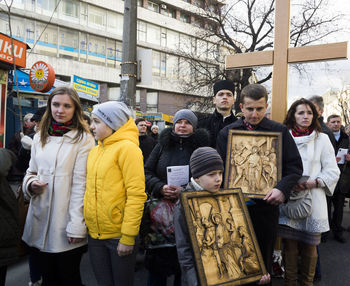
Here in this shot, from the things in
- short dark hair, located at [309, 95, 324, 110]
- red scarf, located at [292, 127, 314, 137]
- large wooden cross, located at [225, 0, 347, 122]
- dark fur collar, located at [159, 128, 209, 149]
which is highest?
large wooden cross, located at [225, 0, 347, 122]

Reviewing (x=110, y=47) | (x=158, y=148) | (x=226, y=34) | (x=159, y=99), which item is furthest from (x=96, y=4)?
(x=158, y=148)

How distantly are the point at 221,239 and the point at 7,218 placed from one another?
A: 151 centimetres

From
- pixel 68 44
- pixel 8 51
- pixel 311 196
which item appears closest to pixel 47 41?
pixel 68 44

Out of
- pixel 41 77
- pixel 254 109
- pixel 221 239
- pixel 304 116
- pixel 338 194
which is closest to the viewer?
pixel 221 239

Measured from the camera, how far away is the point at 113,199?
6.84ft

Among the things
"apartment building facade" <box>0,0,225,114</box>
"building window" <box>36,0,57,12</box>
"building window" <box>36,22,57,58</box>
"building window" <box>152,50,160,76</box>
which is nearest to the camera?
"apartment building facade" <box>0,0,225,114</box>

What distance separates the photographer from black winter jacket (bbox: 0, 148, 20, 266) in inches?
76.3

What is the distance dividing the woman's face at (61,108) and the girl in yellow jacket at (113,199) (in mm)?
302

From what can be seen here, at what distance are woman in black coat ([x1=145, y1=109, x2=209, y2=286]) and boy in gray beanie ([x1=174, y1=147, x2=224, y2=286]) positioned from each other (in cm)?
62

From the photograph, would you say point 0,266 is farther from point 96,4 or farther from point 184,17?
point 184,17

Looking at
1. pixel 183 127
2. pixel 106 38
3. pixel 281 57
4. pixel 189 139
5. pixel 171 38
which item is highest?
pixel 171 38

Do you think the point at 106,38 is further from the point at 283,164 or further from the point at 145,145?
the point at 283,164

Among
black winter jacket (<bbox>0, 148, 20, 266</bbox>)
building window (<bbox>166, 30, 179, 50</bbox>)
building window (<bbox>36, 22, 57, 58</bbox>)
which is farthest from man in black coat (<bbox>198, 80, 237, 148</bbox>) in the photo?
building window (<bbox>166, 30, 179, 50</bbox>)

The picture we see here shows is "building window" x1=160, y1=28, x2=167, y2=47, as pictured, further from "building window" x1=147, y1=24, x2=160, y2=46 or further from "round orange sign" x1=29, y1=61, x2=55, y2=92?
"round orange sign" x1=29, y1=61, x2=55, y2=92
